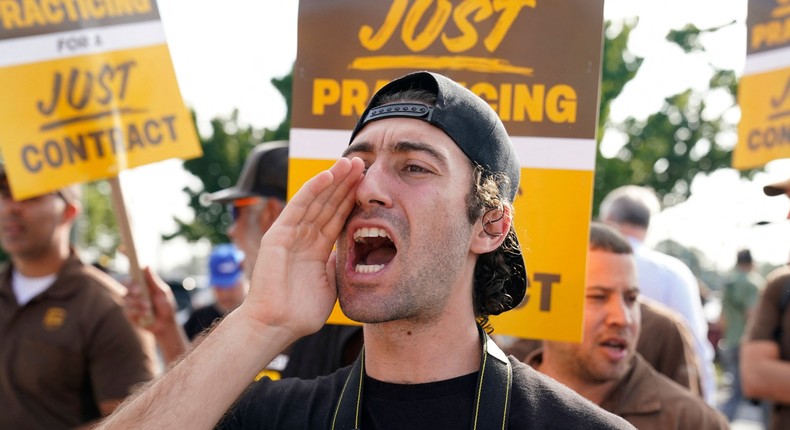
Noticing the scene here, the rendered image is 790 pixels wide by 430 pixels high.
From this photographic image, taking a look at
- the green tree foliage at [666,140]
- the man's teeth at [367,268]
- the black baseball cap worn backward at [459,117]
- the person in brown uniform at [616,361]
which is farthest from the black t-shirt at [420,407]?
the green tree foliage at [666,140]

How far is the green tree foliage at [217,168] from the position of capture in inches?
1308

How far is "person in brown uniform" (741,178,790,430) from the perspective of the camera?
4.75 meters

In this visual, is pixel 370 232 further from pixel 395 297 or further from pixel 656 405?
pixel 656 405

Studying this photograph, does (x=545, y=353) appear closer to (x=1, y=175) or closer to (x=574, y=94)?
(x=574, y=94)

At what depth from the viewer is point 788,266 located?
16.9 feet

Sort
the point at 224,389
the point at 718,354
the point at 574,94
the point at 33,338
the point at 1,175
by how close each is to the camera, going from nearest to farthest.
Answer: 1. the point at 224,389
2. the point at 574,94
3. the point at 33,338
4. the point at 1,175
5. the point at 718,354

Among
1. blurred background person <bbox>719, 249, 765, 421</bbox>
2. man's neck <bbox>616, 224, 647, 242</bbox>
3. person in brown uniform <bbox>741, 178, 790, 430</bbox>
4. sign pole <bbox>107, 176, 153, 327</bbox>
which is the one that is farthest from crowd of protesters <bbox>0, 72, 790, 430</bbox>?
blurred background person <bbox>719, 249, 765, 421</bbox>

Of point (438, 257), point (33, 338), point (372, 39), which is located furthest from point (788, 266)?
point (33, 338)

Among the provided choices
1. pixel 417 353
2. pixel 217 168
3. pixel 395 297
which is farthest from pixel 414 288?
pixel 217 168

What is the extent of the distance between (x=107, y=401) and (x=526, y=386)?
2.97 meters

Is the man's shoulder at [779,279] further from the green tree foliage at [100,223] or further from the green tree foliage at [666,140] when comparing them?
the green tree foliage at [100,223]

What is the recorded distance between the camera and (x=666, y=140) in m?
23.7

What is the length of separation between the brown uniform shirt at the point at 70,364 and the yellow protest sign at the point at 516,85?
1.82 m

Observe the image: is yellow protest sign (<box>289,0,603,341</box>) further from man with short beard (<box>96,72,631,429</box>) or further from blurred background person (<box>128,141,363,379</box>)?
man with short beard (<box>96,72,631,429</box>)
